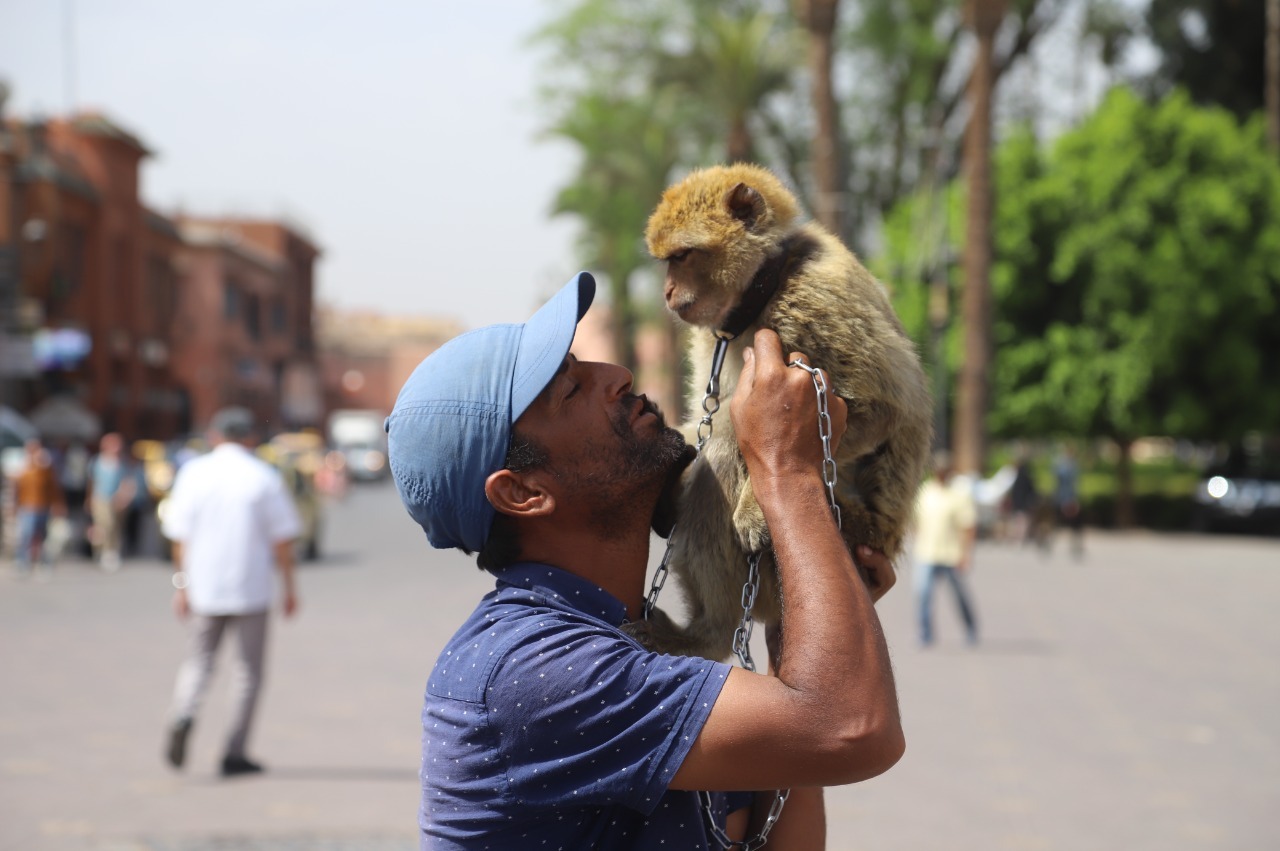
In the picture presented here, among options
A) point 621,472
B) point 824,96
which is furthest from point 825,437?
point 824,96

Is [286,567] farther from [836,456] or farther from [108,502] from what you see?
[108,502]

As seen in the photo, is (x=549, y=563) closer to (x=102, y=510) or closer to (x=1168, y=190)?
(x=102, y=510)

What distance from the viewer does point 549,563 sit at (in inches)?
79.6

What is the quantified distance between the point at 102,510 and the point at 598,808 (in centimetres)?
1969

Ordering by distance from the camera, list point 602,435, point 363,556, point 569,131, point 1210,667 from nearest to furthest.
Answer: point 602,435
point 1210,667
point 363,556
point 569,131

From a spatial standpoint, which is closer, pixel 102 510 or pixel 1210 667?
pixel 1210 667

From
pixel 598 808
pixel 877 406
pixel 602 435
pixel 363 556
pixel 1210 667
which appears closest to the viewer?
pixel 598 808

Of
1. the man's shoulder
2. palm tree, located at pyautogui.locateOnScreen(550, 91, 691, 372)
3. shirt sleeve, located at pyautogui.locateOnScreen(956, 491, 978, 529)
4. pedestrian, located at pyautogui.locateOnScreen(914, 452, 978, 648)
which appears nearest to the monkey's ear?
the man's shoulder

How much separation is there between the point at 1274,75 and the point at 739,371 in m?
34.1

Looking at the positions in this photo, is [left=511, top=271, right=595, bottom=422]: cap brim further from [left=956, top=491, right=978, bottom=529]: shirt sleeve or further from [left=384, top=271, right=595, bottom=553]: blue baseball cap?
[left=956, top=491, right=978, bottom=529]: shirt sleeve

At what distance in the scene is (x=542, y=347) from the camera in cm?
196

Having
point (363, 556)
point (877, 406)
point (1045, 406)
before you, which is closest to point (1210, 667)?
point (877, 406)

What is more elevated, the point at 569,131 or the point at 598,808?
the point at 569,131

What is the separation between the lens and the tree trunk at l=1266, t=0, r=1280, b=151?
31.7 meters
